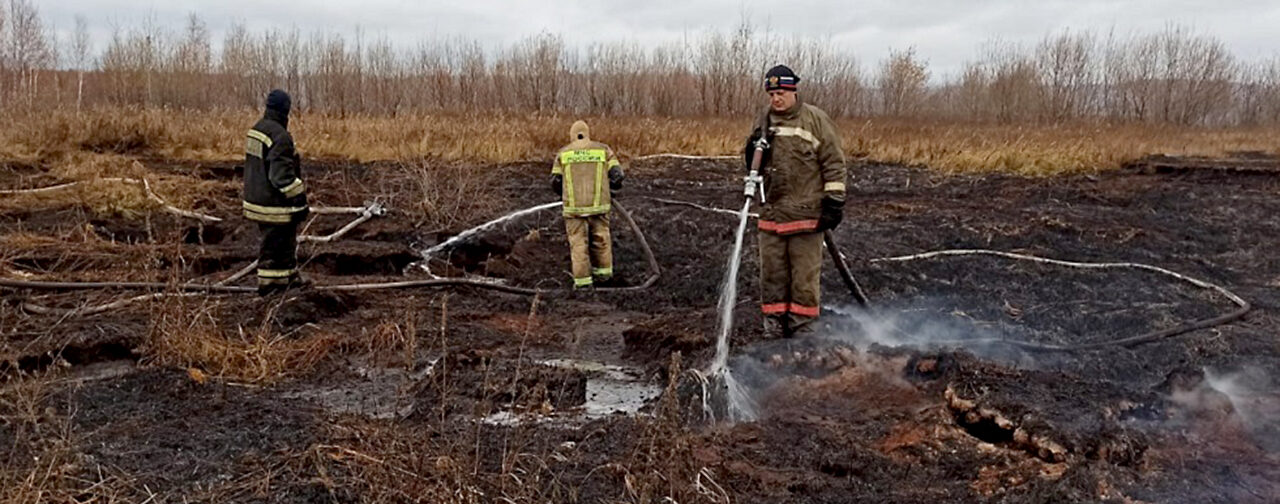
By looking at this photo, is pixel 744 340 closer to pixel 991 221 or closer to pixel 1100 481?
pixel 1100 481

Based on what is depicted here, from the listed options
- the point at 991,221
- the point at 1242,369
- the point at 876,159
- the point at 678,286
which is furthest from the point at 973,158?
the point at 1242,369

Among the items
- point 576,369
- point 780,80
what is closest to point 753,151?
point 780,80

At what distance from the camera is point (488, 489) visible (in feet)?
11.5

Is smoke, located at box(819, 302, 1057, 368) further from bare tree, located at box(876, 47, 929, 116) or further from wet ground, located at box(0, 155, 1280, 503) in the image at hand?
bare tree, located at box(876, 47, 929, 116)

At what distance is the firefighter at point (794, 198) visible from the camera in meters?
5.78

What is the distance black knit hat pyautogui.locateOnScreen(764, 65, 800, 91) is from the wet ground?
1.57 meters

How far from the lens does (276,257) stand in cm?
698

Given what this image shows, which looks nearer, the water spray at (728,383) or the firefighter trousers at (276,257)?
the water spray at (728,383)

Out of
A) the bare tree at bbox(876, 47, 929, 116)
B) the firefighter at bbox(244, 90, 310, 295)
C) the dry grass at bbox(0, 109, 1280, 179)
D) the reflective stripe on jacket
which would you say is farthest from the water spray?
the bare tree at bbox(876, 47, 929, 116)

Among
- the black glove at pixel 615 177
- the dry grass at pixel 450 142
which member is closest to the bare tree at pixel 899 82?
the dry grass at pixel 450 142

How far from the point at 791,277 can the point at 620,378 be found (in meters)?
1.28

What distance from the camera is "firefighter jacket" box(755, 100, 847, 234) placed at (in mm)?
5793

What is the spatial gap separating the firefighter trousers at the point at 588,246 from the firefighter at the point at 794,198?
2.38 metres

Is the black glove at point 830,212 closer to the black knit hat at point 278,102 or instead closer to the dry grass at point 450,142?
the black knit hat at point 278,102
